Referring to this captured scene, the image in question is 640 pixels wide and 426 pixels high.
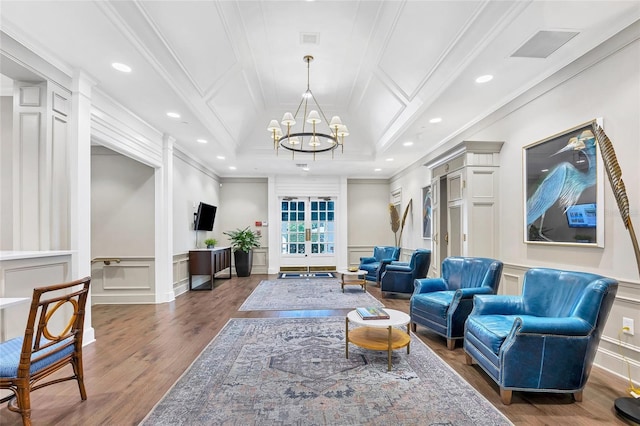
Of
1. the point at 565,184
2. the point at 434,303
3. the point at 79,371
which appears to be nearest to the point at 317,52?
the point at 565,184

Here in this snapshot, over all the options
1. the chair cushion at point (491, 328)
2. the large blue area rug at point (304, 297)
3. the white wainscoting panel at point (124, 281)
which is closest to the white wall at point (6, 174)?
the white wainscoting panel at point (124, 281)

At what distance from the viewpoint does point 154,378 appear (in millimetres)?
2645

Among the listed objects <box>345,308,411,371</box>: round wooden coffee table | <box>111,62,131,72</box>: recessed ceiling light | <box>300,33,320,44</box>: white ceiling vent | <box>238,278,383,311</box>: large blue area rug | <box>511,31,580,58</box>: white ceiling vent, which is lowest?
<box>238,278,383,311</box>: large blue area rug

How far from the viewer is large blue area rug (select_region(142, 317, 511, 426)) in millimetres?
2068

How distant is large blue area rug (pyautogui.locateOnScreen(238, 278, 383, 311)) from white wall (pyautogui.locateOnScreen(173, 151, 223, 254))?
1758 millimetres

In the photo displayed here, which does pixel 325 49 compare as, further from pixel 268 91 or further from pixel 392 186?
pixel 392 186

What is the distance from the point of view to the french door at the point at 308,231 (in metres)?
8.96

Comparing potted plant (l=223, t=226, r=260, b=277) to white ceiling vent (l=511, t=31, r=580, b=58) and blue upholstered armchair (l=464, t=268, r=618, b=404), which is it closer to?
blue upholstered armchair (l=464, t=268, r=618, b=404)

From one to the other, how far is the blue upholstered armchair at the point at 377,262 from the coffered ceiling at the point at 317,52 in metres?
2.39

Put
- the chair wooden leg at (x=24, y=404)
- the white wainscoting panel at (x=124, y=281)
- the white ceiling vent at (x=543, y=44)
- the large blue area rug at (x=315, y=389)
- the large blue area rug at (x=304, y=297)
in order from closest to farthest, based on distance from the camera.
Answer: the chair wooden leg at (x=24, y=404) → the large blue area rug at (x=315, y=389) → the white ceiling vent at (x=543, y=44) → the large blue area rug at (x=304, y=297) → the white wainscoting panel at (x=124, y=281)

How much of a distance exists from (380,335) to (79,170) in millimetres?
3639

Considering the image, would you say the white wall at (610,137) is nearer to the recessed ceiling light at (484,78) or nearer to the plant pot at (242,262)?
the recessed ceiling light at (484,78)

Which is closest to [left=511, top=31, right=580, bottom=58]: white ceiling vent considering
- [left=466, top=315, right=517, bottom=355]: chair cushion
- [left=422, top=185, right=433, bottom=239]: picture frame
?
[left=466, top=315, right=517, bottom=355]: chair cushion

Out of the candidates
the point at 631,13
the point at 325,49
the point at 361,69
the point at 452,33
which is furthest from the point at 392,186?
the point at 631,13
